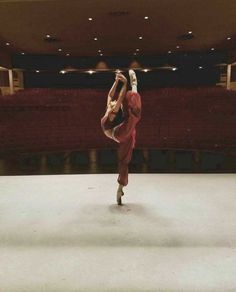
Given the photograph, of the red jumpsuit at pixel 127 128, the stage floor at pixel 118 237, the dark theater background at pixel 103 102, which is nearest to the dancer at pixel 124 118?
the red jumpsuit at pixel 127 128

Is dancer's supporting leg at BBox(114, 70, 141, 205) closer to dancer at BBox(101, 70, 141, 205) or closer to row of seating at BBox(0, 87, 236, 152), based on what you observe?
dancer at BBox(101, 70, 141, 205)

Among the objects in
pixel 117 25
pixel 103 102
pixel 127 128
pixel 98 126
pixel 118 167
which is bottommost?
pixel 118 167

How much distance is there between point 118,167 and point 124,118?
2.79 feet

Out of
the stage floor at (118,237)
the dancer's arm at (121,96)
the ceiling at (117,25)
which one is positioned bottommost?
the stage floor at (118,237)

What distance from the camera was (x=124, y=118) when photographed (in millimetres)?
1903

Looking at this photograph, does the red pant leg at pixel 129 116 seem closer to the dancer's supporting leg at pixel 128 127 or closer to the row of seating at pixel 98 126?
the dancer's supporting leg at pixel 128 127

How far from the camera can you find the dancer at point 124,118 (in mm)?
1846

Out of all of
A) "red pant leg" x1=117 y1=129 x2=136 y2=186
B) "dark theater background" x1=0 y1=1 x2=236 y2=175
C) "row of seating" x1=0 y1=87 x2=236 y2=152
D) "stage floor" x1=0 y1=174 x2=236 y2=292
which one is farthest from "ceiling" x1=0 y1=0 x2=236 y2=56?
"stage floor" x1=0 y1=174 x2=236 y2=292

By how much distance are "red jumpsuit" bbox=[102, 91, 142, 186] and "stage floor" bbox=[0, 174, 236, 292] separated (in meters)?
0.30

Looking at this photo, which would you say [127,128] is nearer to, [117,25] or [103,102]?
[103,102]

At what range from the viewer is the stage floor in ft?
3.92

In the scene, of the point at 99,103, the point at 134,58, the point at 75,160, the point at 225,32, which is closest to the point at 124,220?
the point at 75,160

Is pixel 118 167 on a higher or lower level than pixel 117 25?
lower

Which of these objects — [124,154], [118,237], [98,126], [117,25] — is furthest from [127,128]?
[117,25]
